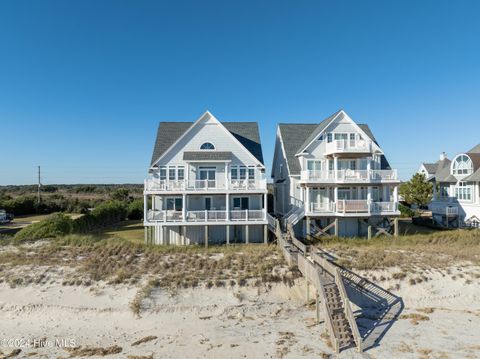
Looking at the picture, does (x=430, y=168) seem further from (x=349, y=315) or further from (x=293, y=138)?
(x=349, y=315)

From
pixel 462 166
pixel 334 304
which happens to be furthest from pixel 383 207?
pixel 462 166

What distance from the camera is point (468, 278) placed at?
15.1 meters

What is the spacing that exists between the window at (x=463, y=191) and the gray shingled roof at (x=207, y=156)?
24653 mm

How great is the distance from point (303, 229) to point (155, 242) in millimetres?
12192

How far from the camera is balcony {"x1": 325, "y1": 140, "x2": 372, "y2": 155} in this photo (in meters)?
22.2

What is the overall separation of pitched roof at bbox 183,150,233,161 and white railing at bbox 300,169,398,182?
6360mm

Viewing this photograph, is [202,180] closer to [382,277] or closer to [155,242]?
[155,242]

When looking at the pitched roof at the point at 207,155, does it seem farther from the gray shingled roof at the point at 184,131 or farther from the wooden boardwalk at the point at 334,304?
the wooden boardwalk at the point at 334,304

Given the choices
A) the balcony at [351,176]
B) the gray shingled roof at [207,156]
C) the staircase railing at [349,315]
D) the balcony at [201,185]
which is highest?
the gray shingled roof at [207,156]

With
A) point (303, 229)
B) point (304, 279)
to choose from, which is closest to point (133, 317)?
point (304, 279)

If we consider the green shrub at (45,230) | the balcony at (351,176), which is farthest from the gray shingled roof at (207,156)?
the green shrub at (45,230)

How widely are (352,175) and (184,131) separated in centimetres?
1458

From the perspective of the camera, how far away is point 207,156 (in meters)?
21.4

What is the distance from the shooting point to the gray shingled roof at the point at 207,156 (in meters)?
21.1
